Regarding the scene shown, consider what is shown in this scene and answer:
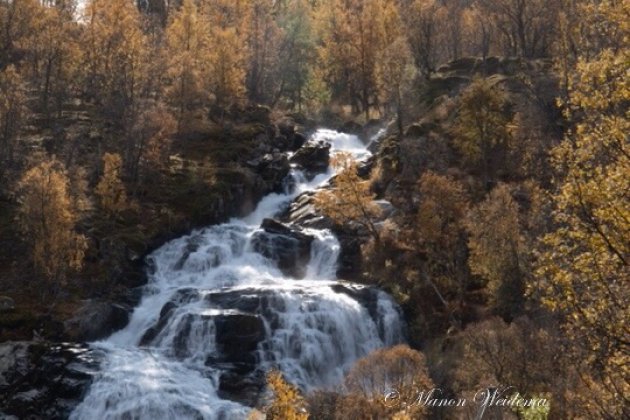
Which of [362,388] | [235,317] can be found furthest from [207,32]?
[362,388]

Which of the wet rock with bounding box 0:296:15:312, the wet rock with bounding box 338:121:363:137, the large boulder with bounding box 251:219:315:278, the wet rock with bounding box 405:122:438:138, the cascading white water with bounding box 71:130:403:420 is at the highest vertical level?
the wet rock with bounding box 338:121:363:137

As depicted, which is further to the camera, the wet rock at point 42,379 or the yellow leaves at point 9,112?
the yellow leaves at point 9,112

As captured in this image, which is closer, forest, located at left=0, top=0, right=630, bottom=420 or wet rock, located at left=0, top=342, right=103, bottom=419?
forest, located at left=0, top=0, right=630, bottom=420

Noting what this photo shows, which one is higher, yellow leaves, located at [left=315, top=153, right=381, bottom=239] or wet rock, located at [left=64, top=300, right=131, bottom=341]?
yellow leaves, located at [left=315, top=153, right=381, bottom=239]

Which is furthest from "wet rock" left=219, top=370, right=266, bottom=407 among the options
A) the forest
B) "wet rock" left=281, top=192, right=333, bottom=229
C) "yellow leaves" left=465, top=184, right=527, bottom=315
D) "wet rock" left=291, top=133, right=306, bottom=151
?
"wet rock" left=291, top=133, right=306, bottom=151

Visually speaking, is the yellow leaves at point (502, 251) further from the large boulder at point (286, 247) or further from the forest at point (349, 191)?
the large boulder at point (286, 247)

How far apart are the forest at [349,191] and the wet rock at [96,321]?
0.48 ft

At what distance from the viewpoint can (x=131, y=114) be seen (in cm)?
5478

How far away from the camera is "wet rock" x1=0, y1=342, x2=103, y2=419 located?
30797mm

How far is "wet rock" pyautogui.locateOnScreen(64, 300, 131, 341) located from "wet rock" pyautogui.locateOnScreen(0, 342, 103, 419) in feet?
9.37

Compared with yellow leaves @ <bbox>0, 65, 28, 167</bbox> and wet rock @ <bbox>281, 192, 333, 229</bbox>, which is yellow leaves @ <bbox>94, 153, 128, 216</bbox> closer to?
yellow leaves @ <bbox>0, 65, 28, 167</bbox>

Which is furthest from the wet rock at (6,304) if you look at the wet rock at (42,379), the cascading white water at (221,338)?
the cascading white water at (221,338)

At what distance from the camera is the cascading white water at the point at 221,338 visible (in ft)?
102

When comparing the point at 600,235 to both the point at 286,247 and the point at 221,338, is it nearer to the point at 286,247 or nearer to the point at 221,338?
the point at 221,338
